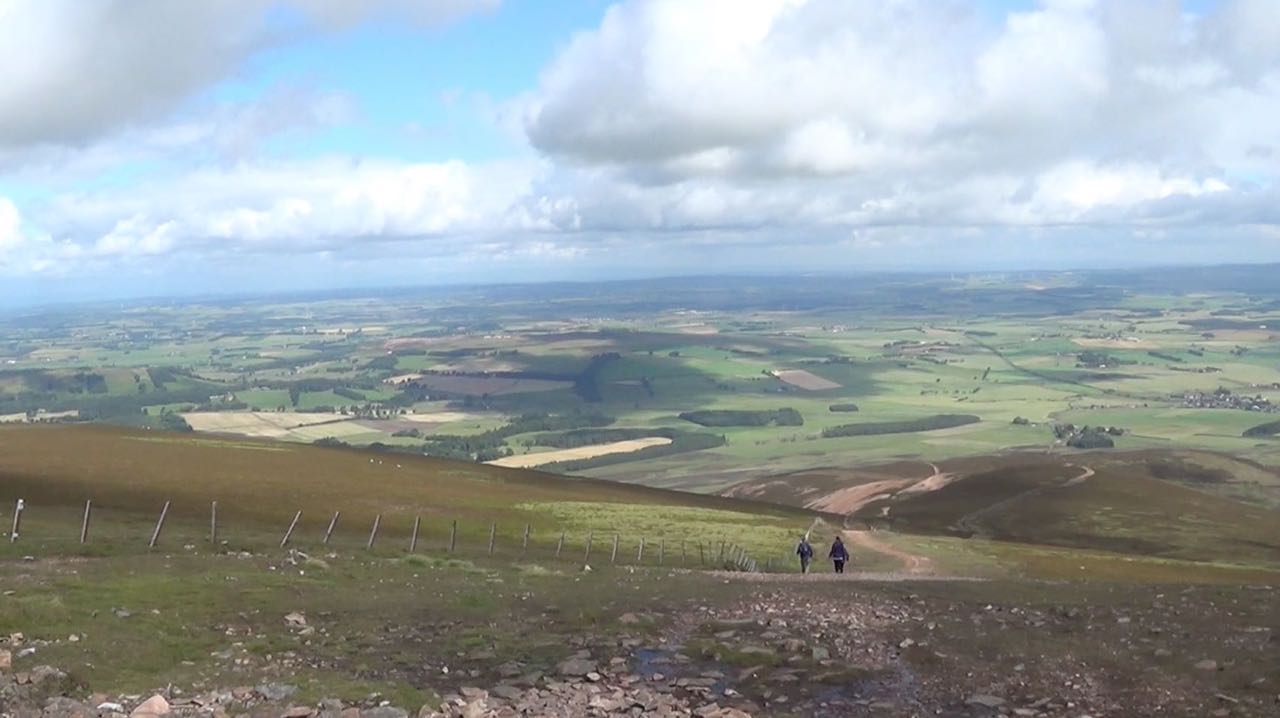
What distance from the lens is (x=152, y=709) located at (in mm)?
16031

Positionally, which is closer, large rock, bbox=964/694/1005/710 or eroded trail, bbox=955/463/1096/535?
large rock, bbox=964/694/1005/710

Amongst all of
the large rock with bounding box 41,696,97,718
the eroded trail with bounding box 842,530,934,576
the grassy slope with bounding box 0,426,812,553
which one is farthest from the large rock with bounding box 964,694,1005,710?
the grassy slope with bounding box 0,426,812,553

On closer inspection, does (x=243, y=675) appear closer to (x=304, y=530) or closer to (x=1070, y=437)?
(x=304, y=530)

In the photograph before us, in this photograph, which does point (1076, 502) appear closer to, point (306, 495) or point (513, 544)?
point (513, 544)

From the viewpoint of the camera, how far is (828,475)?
133 meters

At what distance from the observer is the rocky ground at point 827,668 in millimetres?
17484

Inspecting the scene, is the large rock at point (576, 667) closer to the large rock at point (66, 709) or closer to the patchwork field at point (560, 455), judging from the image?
the large rock at point (66, 709)

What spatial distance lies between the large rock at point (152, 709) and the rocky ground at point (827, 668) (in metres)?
0.03

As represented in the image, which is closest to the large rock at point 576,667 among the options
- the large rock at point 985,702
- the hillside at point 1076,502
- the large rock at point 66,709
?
the large rock at point 985,702

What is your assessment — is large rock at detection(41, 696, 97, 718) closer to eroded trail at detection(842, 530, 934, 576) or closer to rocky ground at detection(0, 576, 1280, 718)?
rocky ground at detection(0, 576, 1280, 718)

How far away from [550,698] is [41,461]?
6388cm

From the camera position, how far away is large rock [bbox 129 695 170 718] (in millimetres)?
15805

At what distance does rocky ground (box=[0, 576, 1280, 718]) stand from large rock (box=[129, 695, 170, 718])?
33 mm

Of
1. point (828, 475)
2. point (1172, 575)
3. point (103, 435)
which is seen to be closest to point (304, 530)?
point (1172, 575)
